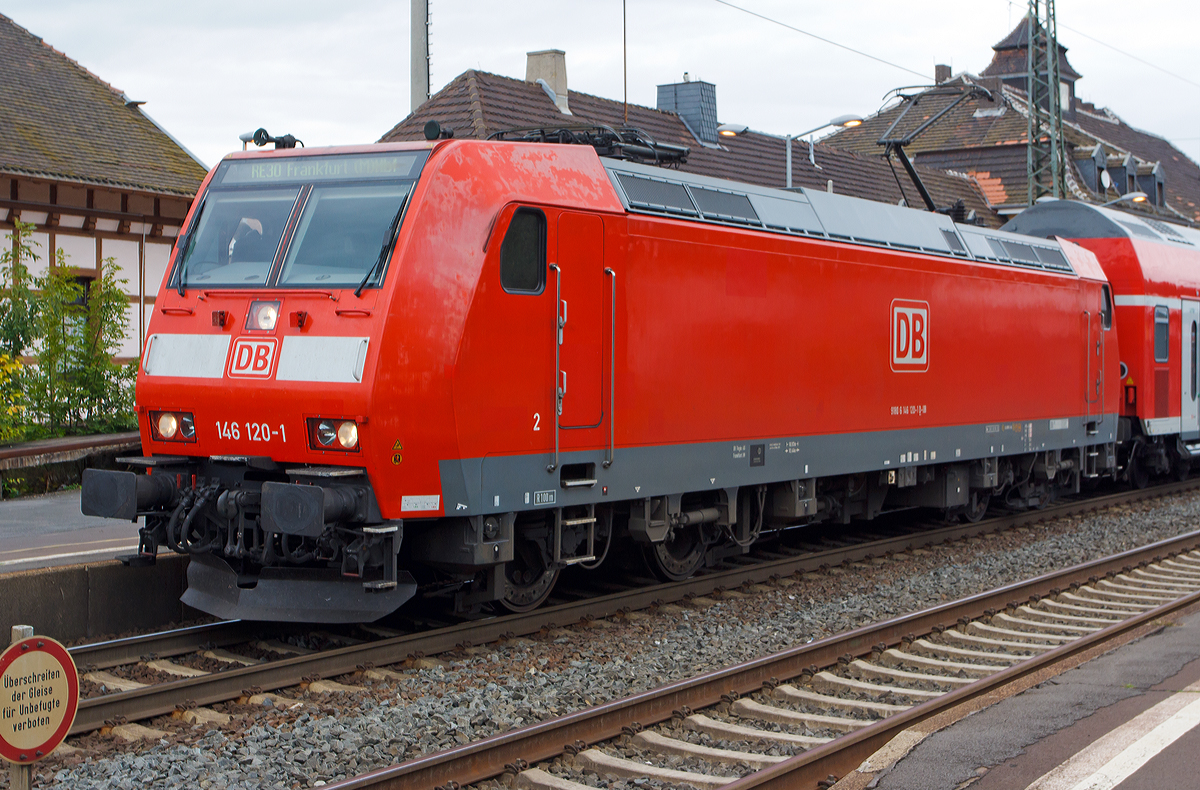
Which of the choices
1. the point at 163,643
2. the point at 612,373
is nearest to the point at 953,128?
the point at 612,373

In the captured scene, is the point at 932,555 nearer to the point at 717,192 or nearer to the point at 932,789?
the point at 717,192

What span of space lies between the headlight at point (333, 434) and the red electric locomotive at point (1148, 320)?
13.9 metres

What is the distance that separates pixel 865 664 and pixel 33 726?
5432 millimetres

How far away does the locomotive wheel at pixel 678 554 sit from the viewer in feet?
34.2

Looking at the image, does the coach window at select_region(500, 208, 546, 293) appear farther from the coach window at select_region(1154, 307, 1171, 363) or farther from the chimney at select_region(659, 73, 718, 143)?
the chimney at select_region(659, 73, 718, 143)

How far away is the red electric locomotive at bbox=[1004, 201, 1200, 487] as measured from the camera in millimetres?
17906

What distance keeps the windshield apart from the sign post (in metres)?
3.63

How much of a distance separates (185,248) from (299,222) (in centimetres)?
100

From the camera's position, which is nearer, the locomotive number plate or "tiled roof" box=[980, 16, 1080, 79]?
the locomotive number plate

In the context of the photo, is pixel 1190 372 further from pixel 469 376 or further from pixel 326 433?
pixel 326 433

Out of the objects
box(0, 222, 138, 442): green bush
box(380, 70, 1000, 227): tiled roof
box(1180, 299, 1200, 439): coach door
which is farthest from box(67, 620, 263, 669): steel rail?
box(1180, 299, 1200, 439): coach door

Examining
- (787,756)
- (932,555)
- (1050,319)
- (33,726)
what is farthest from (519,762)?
(1050,319)

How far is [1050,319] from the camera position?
15172 mm

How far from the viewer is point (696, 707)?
23.0 ft
